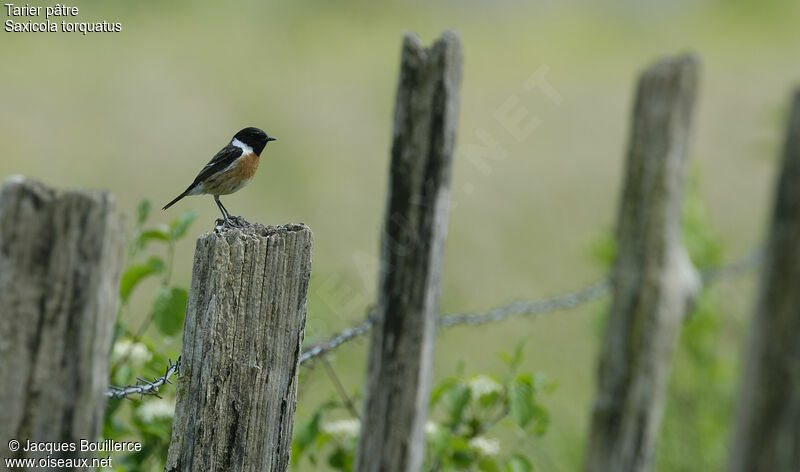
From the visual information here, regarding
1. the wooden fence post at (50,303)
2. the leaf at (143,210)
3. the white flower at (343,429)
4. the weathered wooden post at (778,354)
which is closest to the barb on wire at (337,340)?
the white flower at (343,429)

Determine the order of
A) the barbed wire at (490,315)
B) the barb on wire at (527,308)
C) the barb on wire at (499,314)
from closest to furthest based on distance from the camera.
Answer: the barbed wire at (490,315) → the barb on wire at (499,314) → the barb on wire at (527,308)

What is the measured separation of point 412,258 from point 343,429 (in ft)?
2.11

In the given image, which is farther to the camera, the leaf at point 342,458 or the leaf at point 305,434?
the leaf at point 342,458

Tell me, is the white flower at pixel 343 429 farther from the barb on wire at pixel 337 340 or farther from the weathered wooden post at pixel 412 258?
the barb on wire at pixel 337 340

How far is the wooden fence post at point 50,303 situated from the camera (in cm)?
122

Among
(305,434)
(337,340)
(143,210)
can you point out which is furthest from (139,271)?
(305,434)

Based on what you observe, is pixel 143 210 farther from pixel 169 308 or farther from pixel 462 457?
pixel 462 457

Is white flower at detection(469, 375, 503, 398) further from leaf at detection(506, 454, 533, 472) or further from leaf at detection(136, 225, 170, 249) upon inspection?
leaf at detection(136, 225, 170, 249)

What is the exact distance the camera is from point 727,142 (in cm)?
1198

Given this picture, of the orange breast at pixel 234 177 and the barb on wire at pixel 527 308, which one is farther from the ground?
the orange breast at pixel 234 177

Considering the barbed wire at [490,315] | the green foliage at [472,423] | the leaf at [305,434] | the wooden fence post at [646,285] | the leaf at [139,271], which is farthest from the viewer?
the wooden fence post at [646,285]

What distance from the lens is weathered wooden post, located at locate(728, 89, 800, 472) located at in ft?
12.4

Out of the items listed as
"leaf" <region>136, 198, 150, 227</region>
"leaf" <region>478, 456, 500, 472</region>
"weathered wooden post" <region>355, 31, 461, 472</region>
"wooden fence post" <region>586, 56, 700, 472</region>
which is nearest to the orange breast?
"leaf" <region>136, 198, 150, 227</region>

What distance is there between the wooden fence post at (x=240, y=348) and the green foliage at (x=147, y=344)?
0.70 metres
